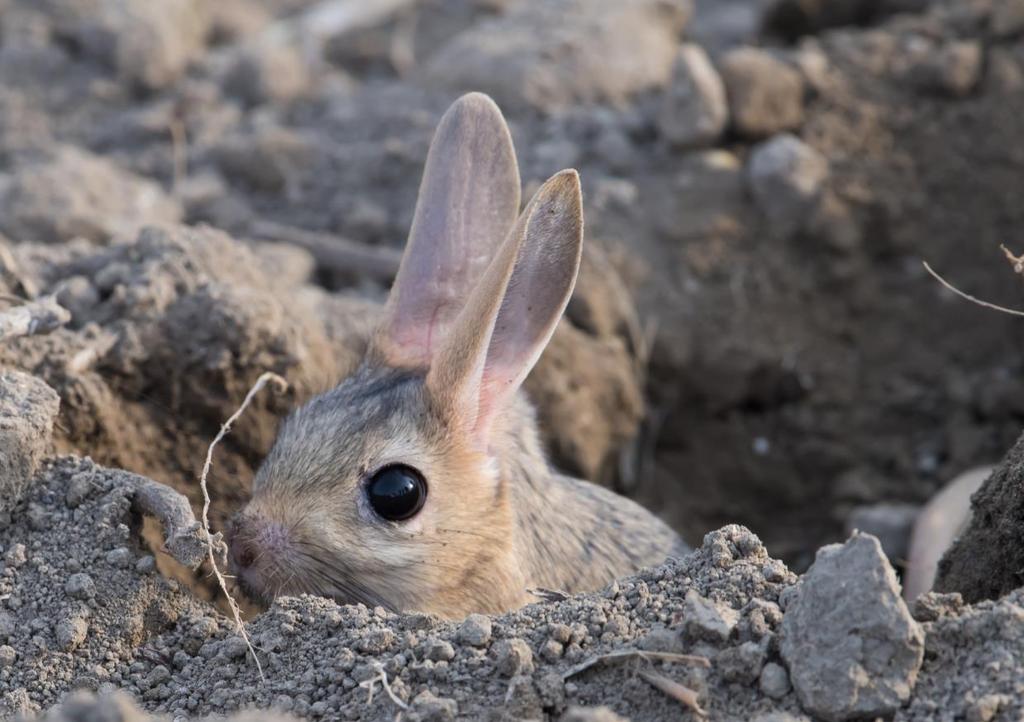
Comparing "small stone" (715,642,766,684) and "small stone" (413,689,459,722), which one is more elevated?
"small stone" (715,642,766,684)

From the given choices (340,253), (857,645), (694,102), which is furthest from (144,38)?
(857,645)

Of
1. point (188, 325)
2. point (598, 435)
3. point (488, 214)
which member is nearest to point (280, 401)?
point (188, 325)

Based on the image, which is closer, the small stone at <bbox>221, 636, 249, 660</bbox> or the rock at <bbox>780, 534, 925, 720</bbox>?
the rock at <bbox>780, 534, 925, 720</bbox>

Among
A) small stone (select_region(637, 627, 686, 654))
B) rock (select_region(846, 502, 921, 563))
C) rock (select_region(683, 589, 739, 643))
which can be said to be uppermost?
rock (select_region(683, 589, 739, 643))

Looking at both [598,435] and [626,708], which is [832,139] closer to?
[598,435]

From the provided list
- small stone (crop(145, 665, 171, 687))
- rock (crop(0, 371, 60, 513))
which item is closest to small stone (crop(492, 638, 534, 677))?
small stone (crop(145, 665, 171, 687))

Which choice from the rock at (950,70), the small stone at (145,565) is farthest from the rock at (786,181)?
the small stone at (145,565)

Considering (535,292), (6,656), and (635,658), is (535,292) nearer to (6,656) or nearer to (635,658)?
(635,658)

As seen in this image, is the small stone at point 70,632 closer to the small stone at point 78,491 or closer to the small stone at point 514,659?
the small stone at point 78,491

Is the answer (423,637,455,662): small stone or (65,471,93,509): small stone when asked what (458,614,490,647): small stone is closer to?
(423,637,455,662): small stone
